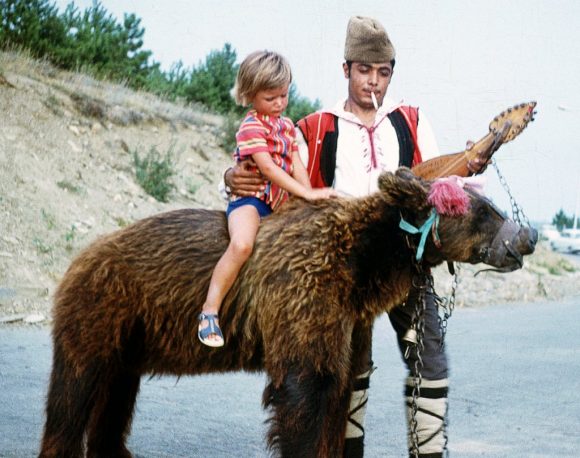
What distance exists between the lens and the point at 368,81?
19.8 ft

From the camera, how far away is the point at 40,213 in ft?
57.2

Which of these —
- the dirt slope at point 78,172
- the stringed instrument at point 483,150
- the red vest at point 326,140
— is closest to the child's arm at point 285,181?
the red vest at point 326,140

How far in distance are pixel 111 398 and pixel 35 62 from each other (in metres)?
19.9

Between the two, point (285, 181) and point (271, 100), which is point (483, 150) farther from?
point (271, 100)

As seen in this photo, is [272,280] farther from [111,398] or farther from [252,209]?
[111,398]

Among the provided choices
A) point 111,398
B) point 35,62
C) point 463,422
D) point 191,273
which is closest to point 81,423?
point 111,398

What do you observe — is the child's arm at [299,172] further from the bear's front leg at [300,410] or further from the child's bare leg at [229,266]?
the bear's front leg at [300,410]

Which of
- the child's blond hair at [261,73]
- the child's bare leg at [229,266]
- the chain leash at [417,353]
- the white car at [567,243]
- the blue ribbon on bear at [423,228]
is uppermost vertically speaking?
the white car at [567,243]

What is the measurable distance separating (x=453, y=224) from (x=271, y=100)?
137cm

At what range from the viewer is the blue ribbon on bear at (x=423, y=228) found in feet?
17.4

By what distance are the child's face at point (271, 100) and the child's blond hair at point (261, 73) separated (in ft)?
0.09

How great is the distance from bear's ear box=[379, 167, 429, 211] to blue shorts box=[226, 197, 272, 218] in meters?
0.77

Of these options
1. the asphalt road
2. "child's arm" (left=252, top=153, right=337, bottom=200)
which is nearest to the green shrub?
the asphalt road

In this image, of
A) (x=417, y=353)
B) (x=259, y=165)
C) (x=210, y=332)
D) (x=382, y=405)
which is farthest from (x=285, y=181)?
(x=382, y=405)
